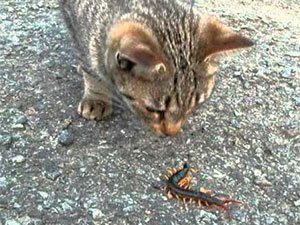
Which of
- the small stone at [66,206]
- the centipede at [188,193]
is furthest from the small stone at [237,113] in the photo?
the small stone at [66,206]

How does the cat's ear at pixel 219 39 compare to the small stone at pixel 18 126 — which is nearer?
the cat's ear at pixel 219 39

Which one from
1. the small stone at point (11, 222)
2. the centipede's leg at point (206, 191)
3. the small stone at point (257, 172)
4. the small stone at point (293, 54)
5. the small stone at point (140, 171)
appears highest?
the small stone at point (293, 54)

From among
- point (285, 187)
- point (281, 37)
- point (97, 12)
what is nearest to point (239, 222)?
point (285, 187)

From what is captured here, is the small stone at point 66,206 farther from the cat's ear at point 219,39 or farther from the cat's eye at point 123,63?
the cat's ear at point 219,39

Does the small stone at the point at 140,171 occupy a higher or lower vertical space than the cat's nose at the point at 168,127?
lower

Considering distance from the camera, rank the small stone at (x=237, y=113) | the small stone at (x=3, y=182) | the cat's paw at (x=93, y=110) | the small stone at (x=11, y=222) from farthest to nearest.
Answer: the small stone at (x=237, y=113) → the cat's paw at (x=93, y=110) → the small stone at (x=3, y=182) → the small stone at (x=11, y=222)

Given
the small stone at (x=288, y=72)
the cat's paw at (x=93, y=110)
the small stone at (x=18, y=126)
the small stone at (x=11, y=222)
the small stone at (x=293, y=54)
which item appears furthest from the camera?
the small stone at (x=293, y=54)

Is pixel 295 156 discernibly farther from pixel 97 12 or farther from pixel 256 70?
pixel 97 12
